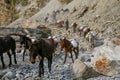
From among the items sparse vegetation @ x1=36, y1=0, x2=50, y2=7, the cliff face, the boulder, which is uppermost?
sparse vegetation @ x1=36, y1=0, x2=50, y2=7

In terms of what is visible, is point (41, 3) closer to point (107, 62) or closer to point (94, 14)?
point (94, 14)

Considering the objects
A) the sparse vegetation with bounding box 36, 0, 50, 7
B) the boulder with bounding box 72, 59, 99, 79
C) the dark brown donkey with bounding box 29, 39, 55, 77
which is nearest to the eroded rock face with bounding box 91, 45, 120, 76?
the boulder with bounding box 72, 59, 99, 79

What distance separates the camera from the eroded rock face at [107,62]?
15.8 metres

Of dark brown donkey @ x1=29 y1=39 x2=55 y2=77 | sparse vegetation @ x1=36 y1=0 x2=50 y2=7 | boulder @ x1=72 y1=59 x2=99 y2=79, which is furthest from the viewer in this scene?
sparse vegetation @ x1=36 y1=0 x2=50 y2=7

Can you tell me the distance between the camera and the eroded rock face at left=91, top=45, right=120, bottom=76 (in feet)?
51.9

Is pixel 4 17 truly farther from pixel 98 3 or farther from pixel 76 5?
pixel 98 3

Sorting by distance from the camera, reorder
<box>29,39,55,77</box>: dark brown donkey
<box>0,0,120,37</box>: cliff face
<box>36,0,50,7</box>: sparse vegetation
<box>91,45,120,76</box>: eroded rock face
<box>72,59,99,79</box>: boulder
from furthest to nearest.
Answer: <box>36,0,50,7</box>: sparse vegetation, <box>0,0,120,37</box>: cliff face, <box>91,45,120,76</box>: eroded rock face, <box>72,59,99,79</box>: boulder, <box>29,39,55,77</box>: dark brown donkey

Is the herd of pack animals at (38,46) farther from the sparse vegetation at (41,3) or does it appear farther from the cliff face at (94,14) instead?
the sparse vegetation at (41,3)

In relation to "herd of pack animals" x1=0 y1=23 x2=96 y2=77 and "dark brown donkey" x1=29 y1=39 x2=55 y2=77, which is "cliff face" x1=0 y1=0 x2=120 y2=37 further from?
"dark brown donkey" x1=29 y1=39 x2=55 y2=77

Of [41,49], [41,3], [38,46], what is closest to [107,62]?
[41,49]

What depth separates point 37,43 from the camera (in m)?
15.8

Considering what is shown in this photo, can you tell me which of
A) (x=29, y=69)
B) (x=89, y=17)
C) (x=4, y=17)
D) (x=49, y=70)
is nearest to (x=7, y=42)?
(x=29, y=69)

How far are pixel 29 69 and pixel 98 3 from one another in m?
24.7

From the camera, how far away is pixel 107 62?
52.4ft
